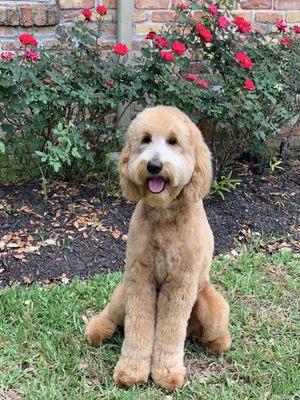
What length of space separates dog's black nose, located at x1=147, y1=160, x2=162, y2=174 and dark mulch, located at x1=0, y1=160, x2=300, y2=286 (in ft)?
5.04

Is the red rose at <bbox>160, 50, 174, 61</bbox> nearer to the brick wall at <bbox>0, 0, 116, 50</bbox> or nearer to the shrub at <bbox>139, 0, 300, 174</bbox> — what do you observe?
the shrub at <bbox>139, 0, 300, 174</bbox>

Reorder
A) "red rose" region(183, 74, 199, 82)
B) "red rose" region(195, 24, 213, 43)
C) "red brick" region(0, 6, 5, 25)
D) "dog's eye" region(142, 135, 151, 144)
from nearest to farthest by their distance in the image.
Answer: "dog's eye" region(142, 135, 151, 144)
"red rose" region(195, 24, 213, 43)
"red rose" region(183, 74, 199, 82)
"red brick" region(0, 6, 5, 25)

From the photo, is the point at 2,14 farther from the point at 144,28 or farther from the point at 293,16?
the point at 293,16

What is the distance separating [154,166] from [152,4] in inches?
109

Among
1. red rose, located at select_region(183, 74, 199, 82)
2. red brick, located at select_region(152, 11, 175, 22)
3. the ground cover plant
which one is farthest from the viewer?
red brick, located at select_region(152, 11, 175, 22)

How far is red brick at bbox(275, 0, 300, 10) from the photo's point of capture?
4883mm

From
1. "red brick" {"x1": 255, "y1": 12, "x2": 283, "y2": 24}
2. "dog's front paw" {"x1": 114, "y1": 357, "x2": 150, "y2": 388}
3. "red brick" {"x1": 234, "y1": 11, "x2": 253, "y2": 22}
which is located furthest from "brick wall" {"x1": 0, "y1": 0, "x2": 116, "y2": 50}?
"dog's front paw" {"x1": 114, "y1": 357, "x2": 150, "y2": 388}

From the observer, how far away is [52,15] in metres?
4.28

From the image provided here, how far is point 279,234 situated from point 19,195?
2.00m

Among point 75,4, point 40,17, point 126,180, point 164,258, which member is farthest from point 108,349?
point 75,4

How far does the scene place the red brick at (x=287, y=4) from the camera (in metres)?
4.88

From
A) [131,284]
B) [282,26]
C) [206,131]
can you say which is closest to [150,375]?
[131,284]

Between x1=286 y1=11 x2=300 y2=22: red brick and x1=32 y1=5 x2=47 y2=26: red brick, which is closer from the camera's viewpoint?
x1=32 y1=5 x2=47 y2=26: red brick

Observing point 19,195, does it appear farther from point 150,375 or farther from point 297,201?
point 297,201
